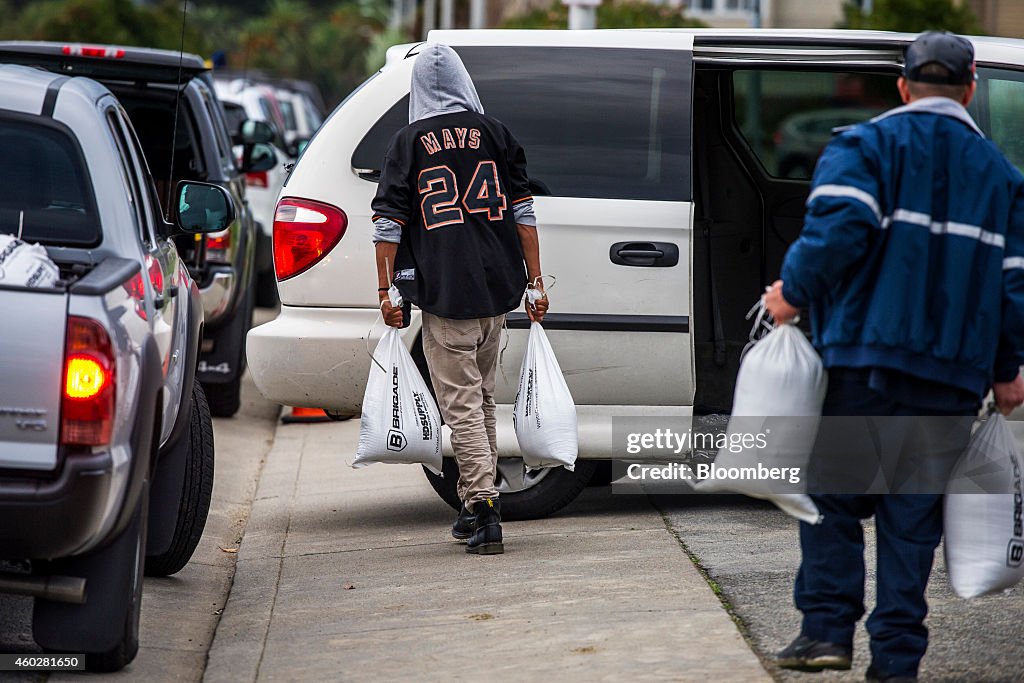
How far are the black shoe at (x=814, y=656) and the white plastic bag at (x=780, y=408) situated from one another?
13.2 inches

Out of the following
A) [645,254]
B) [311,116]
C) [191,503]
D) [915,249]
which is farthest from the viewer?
[311,116]

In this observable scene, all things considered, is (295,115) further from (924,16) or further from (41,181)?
(41,181)

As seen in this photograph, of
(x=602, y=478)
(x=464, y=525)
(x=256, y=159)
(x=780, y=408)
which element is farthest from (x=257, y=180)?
(x=780, y=408)

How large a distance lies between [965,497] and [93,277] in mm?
2371

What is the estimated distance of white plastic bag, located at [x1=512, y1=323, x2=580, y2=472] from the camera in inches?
225

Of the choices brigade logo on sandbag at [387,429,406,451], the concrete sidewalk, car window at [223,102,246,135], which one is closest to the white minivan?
brigade logo on sandbag at [387,429,406,451]

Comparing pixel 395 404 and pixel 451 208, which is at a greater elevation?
pixel 451 208

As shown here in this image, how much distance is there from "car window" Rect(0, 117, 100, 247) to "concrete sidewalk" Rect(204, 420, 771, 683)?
1.44m

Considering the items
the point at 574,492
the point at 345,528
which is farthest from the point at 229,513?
the point at 574,492

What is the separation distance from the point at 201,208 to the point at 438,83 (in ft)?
3.26

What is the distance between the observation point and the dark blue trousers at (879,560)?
396 centimetres

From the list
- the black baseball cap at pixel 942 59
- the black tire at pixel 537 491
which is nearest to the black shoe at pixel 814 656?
the black baseball cap at pixel 942 59

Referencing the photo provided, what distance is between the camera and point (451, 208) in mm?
5562

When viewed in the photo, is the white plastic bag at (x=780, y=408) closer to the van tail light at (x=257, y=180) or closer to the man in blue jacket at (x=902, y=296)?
the man in blue jacket at (x=902, y=296)
